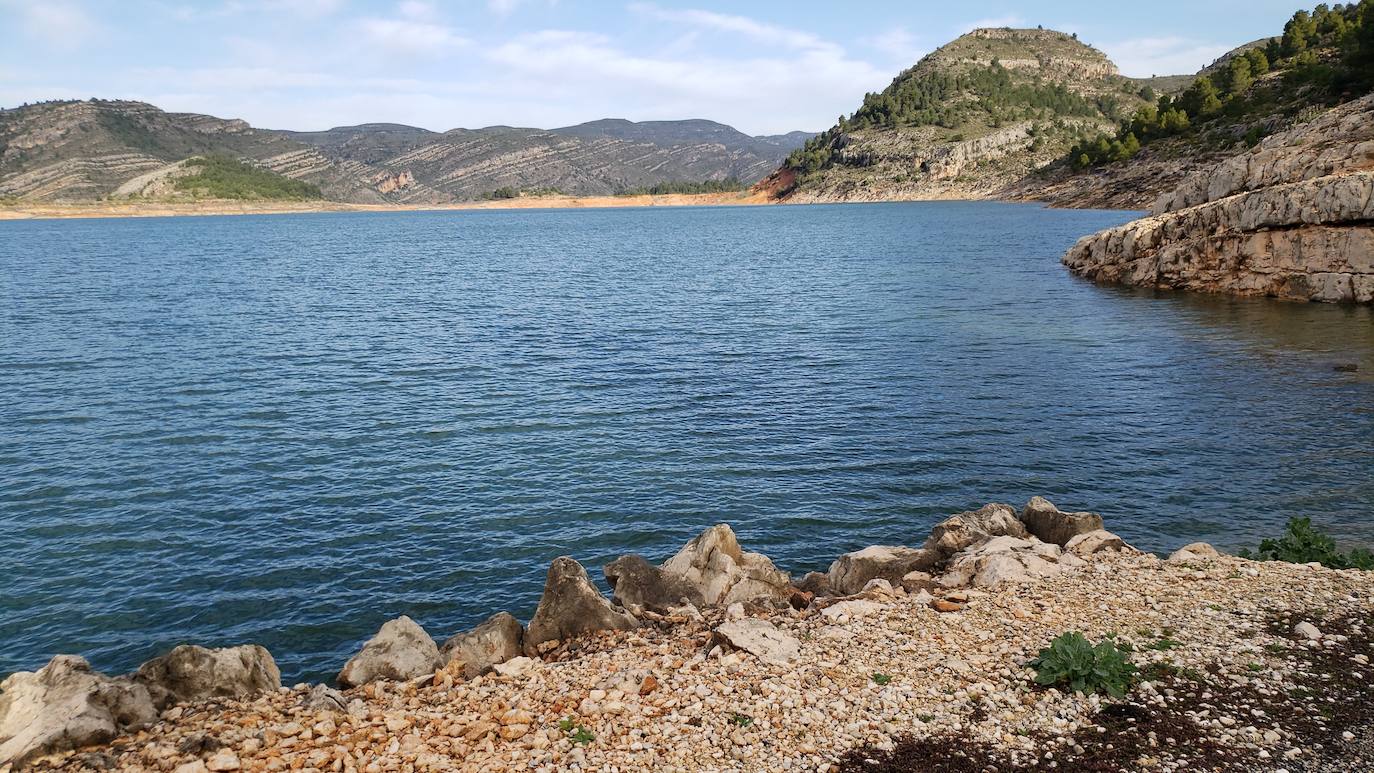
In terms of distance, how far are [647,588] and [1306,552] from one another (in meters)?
14.6

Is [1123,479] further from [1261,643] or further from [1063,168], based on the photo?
[1063,168]

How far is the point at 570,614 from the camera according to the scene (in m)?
17.4

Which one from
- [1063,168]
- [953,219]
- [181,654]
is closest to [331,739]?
[181,654]

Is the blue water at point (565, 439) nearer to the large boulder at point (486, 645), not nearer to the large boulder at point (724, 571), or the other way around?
the large boulder at point (724, 571)

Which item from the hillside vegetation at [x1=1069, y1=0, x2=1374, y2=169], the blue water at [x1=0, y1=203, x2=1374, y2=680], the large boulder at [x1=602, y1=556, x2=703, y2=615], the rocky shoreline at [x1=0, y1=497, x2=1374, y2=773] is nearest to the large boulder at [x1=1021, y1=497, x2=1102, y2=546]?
the blue water at [x1=0, y1=203, x2=1374, y2=680]

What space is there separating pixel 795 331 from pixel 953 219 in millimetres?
114899

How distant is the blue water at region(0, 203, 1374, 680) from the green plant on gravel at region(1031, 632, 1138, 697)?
9.35 metres

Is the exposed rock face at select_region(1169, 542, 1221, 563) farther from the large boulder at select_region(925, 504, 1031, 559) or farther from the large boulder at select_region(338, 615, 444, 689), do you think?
the large boulder at select_region(338, 615, 444, 689)

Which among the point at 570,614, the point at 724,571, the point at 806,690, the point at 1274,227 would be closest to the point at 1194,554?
the point at 724,571

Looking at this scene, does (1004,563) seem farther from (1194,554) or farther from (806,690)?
(806,690)

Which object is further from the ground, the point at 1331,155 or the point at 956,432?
the point at 1331,155

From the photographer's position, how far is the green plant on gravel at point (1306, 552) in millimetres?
18516

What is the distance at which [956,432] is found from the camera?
105 ft

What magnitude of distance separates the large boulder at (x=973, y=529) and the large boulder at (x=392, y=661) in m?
11.7
